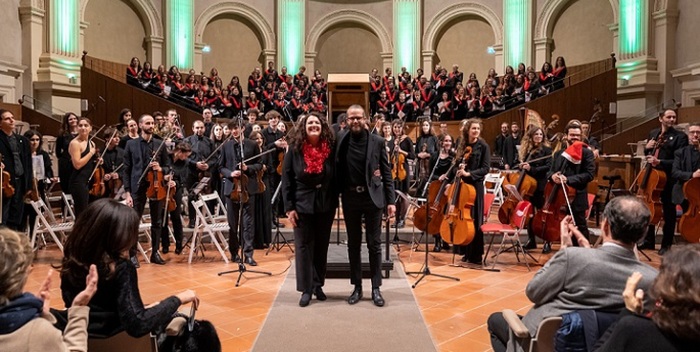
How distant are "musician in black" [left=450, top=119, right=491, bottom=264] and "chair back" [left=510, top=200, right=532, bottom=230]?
0.36 m

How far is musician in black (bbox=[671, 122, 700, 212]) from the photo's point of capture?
247 inches

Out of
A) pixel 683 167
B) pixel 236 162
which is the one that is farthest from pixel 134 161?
pixel 683 167

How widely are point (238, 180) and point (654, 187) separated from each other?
4635 millimetres

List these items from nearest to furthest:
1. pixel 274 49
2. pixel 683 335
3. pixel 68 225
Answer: pixel 683 335 → pixel 68 225 → pixel 274 49

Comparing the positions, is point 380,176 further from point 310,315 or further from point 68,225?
point 68,225

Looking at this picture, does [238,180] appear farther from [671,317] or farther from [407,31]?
[407,31]

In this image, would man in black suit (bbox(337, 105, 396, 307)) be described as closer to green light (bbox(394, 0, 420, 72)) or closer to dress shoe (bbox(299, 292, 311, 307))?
dress shoe (bbox(299, 292, 311, 307))

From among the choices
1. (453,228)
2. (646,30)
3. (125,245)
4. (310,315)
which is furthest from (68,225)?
(646,30)

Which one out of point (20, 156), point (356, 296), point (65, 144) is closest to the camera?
point (356, 296)

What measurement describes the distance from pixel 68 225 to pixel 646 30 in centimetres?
A: 1327

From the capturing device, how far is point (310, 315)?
4.43m

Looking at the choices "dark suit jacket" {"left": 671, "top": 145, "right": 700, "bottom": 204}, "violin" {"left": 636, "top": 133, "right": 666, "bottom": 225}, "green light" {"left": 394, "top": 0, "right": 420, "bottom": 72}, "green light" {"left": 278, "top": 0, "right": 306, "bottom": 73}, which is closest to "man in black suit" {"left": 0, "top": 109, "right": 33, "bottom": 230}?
"violin" {"left": 636, "top": 133, "right": 666, "bottom": 225}

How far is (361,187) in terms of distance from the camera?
4.67 metres

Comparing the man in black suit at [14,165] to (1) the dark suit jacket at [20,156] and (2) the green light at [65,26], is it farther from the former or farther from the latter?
(2) the green light at [65,26]
